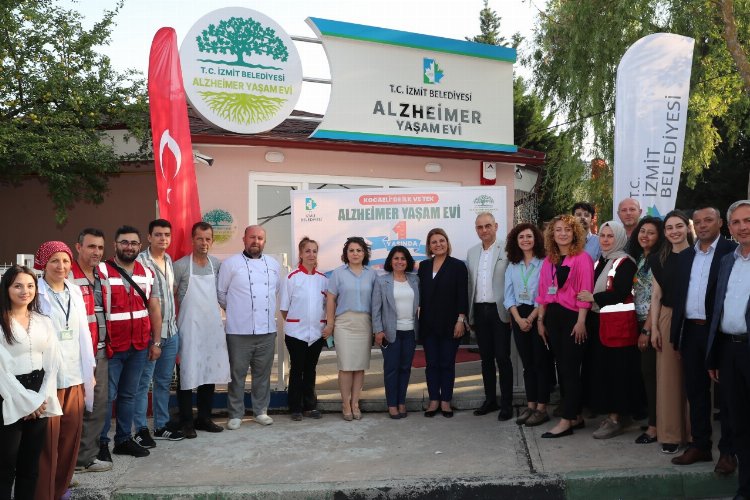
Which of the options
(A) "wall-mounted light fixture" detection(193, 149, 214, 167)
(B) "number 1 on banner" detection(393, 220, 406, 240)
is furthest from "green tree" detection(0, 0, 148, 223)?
(B) "number 1 on banner" detection(393, 220, 406, 240)

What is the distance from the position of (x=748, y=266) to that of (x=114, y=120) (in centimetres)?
1185

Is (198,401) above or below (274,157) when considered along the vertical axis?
below

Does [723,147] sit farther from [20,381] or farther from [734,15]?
[20,381]

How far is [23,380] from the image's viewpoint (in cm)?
414

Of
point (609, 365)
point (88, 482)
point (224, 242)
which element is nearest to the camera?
point (88, 482)

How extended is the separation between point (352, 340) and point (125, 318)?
7.24 feet

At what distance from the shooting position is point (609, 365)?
574 cm

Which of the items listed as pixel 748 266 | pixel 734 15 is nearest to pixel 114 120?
pixel 748 266

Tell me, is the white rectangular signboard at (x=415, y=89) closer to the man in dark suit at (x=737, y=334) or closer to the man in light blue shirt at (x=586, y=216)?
the man in light blue shirt at (x=586, y=216)

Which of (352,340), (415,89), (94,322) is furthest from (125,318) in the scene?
(415,89)

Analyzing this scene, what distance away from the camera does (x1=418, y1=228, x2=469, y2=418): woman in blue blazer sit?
660 cm

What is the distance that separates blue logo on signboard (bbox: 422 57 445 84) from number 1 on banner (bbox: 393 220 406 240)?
10.4 feet

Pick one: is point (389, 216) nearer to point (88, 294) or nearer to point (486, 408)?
point (486, 408)

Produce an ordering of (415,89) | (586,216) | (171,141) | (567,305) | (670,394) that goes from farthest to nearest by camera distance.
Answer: (415,89) < (586,216) < (171,141) < (567,305) < (670,394)
